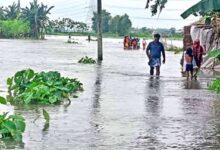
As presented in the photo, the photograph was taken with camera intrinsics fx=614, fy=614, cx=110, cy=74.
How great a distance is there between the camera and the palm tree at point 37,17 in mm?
115506

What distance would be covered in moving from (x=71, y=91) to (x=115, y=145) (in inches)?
271

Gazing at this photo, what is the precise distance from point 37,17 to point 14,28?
4863 millimetres

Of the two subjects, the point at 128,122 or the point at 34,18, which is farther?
the point at 34,18

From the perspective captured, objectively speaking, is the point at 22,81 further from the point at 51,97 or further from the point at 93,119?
the point at 93,119

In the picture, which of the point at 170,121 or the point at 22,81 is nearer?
the point at 170,121

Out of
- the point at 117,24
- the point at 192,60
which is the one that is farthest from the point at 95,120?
the point at 117,24

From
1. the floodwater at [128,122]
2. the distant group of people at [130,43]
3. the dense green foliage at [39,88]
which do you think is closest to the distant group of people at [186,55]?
the floodwater at [128,122]

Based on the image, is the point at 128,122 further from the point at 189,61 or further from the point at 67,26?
the point at 67,26

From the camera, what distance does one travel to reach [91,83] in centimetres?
1853

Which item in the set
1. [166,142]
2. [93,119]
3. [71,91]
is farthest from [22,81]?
[166,142]

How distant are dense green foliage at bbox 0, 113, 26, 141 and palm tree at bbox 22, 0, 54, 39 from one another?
348ft

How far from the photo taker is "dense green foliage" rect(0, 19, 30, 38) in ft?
372

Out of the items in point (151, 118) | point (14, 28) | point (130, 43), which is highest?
point (151, 118)

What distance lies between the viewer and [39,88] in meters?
13.1
